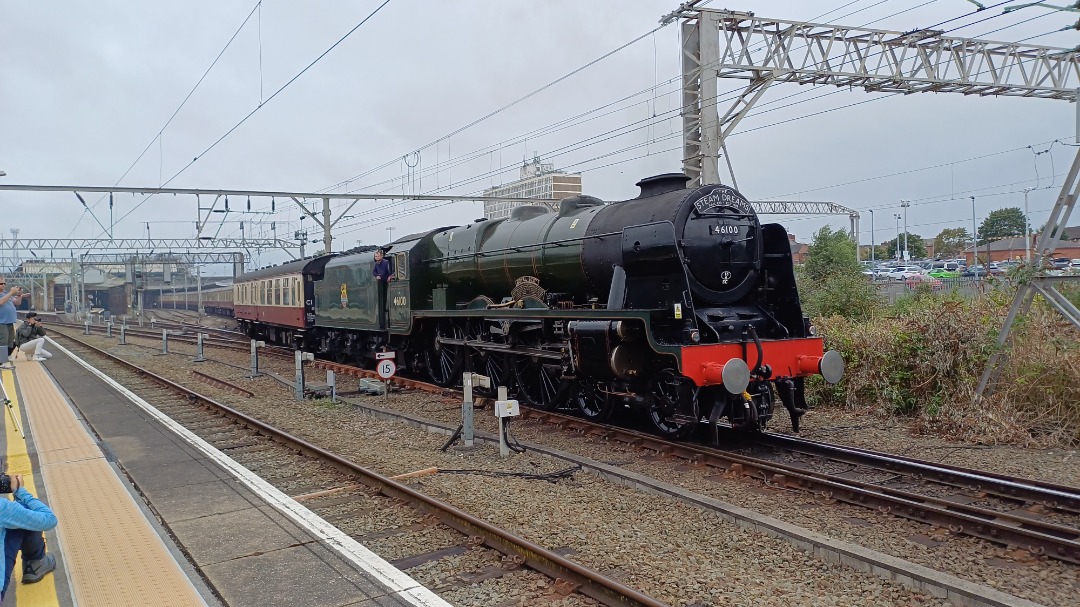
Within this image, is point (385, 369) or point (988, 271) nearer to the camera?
point (988, 271)

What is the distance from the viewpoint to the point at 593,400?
10773 mm

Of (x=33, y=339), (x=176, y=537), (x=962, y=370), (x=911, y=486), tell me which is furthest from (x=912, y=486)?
(x=33, y=339)

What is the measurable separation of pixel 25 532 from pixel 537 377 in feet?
26.5

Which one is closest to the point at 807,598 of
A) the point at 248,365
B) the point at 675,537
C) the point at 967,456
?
the point at 675,537

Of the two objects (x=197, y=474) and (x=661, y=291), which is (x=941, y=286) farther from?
(x=197, y=474)

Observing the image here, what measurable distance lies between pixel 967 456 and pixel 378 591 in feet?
22.2

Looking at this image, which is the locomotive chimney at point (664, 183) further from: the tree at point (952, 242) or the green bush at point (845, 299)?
the tree at point (952, 242)

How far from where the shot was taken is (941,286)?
58.4 feet

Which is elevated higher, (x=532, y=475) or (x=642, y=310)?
(x=642, y=310)

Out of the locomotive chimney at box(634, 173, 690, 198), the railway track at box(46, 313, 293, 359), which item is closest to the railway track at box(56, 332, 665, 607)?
the locomotive chimney at box(634, 173, 690, 198)

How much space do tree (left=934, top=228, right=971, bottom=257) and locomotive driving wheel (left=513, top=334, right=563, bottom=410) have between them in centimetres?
5265

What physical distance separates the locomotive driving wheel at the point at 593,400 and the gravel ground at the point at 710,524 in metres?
0.77

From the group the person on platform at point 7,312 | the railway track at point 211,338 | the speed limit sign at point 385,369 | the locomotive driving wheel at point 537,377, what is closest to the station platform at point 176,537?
the person on platform at point 7,312

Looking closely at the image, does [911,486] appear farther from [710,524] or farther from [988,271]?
[988,271]
